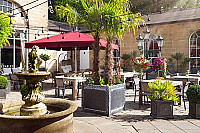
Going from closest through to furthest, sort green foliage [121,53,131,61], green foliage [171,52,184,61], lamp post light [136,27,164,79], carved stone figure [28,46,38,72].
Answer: carved stone figure [28,46,38,72] → lamp post light [136,27,164,79] → green foliage [171,52,184,61] → green foliage [121,53,131,61]

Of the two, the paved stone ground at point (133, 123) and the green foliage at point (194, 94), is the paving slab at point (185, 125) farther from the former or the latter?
the green foliage at point (194, 94)

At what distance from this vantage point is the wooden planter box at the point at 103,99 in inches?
212

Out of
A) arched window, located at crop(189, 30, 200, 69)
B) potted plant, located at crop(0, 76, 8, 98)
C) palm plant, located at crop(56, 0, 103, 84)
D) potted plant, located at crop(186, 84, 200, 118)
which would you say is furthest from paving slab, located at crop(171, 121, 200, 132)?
arched window, located at crop(189, 30, 200, 69)

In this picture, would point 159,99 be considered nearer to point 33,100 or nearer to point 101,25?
point 101,25

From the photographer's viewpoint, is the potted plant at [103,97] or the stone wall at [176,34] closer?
the potted plant at [103,97]

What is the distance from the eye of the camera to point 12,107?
173 inches

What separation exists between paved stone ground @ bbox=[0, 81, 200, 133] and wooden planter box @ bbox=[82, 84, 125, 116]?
0.16 metres

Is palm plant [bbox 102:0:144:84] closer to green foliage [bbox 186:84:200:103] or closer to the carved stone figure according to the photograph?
green foliage [bbox 186:84:200:103]

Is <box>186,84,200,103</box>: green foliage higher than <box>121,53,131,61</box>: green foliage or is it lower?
lower

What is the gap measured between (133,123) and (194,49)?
9961 mm

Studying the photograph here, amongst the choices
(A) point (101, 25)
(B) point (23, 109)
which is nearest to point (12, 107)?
(B) point (23, 109)

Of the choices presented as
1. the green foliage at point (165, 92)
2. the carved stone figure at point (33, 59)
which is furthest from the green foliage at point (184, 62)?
the carved stone figure at point (33, 59)

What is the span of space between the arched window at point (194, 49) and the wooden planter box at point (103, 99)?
346 inches

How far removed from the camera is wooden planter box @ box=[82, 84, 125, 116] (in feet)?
17.7
